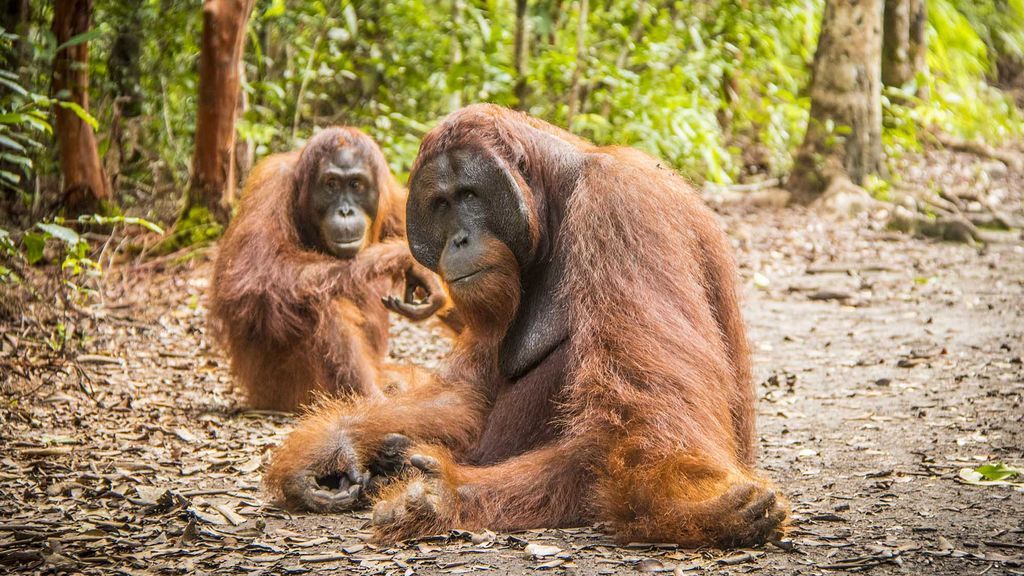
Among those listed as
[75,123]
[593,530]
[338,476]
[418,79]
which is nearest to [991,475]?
[593,530]

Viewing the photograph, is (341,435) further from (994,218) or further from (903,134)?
(903,134)

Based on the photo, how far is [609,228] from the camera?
2.73 m

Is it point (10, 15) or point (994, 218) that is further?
point (994, 218)

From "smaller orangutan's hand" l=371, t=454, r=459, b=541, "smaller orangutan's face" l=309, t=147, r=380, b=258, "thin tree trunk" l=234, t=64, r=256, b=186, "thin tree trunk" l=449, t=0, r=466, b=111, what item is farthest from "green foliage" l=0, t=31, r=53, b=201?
"thin tree trunk" l=449, t=0, r=466, b=111

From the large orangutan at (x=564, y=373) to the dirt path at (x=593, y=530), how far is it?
0.12 metres

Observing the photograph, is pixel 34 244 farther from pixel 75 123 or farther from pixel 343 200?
pixel 75 123

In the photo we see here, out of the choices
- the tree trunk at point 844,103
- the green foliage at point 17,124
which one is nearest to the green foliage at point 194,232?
the green foliage at point 17,124

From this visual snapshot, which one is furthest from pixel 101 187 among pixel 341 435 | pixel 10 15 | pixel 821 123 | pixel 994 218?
pixel 994 218

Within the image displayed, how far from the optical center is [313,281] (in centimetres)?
457

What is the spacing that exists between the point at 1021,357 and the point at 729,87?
7783 millimetres

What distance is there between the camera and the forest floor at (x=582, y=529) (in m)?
2.43

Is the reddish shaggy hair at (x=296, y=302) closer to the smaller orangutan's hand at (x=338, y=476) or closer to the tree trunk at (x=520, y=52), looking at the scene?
the smaller orangutan's hand at (x=338, y=476)

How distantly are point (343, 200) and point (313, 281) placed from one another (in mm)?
461

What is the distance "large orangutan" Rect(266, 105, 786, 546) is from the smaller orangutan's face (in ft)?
5.22
